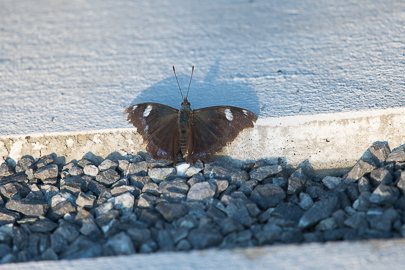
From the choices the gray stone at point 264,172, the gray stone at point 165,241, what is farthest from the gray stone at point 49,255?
the gray stone at point 264,172

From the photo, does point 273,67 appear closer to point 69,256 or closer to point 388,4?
point 388,4

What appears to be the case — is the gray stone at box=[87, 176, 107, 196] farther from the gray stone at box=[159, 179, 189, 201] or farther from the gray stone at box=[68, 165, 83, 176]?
the gray stone at box=[159, 179, 189, 201]


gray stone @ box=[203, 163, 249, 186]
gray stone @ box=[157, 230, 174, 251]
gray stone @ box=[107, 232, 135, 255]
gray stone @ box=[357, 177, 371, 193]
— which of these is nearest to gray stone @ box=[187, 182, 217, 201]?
gray stone @ box=[203, 163, 249, 186]

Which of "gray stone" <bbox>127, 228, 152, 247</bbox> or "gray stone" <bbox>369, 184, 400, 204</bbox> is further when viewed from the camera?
"gray stone" <bbox>369, 184, 400, 204</bbox>

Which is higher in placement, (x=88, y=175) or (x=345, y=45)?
(x=345, y=45)

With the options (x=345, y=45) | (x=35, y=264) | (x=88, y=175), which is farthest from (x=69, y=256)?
(x=345, y=45)

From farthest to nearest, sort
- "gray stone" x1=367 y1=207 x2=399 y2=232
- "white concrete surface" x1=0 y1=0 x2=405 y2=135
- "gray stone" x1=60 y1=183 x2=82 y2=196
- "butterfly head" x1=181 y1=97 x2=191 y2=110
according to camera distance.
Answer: "white concrete surface" x1=0 y1=0 x2=405 y2=135 < "butterfly head" x1=181 y1=97 x2=191 y2=110 < "gray stone" x1=60 y1=183 x2=82 y2=196 < "gray stone" x1=367 y1=207 x2=399 y2=232

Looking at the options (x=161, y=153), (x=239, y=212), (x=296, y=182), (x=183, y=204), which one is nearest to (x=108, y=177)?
(x=161, y=153)
